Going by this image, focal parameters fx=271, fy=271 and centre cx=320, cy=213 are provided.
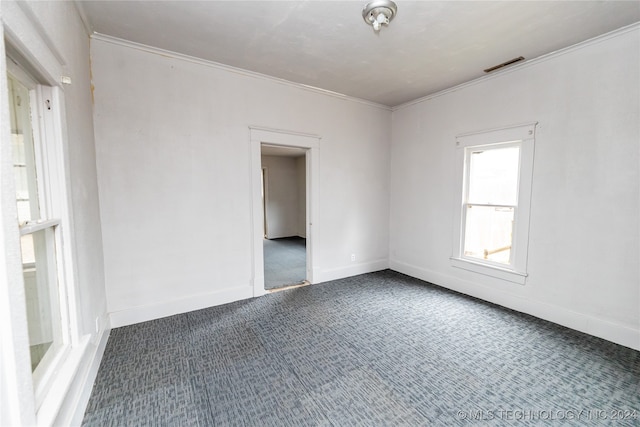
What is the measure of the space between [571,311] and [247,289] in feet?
11.9

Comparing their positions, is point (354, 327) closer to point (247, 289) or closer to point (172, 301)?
point (247, 289)

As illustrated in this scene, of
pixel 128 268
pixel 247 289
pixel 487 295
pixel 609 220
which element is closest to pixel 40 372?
pixel 128 268

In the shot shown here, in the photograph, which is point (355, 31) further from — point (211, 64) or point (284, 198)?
point (284, 198)

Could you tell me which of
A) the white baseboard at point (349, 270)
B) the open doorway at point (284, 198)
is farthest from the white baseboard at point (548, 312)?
the open doorway at point (284, 198)

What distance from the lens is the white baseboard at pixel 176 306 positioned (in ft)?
9.21

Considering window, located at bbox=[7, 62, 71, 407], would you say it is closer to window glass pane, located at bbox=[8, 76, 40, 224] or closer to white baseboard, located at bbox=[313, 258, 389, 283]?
window glass pane, located at bbox=[8, 76, 40, 224]

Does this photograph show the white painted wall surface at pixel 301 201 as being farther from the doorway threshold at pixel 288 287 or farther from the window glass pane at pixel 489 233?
the window glass pane at pixel 489 233

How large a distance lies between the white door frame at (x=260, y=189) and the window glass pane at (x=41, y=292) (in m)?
2.06

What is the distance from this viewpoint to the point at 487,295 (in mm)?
3484

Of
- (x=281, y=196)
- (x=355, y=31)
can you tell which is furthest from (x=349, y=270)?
(x=281, y=196)

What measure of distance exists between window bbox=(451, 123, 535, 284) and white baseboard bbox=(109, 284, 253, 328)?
9.89ft

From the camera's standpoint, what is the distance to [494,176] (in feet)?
11.3

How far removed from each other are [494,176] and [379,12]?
247cm

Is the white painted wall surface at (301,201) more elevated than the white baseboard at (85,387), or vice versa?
the white painted wall surface at (301,201)
